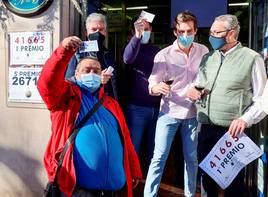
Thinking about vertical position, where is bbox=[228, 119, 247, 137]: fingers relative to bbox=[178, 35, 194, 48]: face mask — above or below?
below

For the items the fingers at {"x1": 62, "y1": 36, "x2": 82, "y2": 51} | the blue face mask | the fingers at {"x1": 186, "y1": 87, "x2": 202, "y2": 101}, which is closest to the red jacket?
the fingers at {"x1": 62, "y1": 36, "x2": 82, "y2": 51}

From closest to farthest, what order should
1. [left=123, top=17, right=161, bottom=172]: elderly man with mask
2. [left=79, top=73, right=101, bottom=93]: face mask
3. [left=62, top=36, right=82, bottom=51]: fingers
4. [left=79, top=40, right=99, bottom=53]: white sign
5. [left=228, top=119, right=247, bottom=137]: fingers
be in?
[left=62, top=36, right=82, bottom=51]: fingers
[left=79, top=73, right=101, bottom=93]: face mask
[left=79, top=40, right=99, bottom=53]: white sign
[left=228, top=119, right=247, bottom=137]: fingers
[left=123, top=17, right=161, bottom=172]: elderly man with mask

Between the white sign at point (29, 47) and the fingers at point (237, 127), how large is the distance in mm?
A: 1903

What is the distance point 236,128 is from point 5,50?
2.45m

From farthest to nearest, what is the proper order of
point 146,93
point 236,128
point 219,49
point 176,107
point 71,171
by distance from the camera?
1. point 146,93
2. point 176,107
3. point 219,49
4. point 236,128
5. point 71,171

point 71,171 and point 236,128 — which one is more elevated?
point 236,128

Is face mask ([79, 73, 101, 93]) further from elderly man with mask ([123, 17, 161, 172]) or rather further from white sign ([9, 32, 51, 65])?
white sign ([9, 32, 51, 65])

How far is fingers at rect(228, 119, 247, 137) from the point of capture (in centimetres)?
Result: 299

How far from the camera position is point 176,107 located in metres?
3.53

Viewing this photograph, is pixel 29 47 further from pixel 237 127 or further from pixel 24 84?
pixel 237 127

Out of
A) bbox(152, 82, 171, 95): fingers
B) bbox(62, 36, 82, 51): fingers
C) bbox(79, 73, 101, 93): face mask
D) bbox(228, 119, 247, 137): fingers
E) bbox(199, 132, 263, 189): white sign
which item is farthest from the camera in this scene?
bbox(152, 82, 171, 95): fingers

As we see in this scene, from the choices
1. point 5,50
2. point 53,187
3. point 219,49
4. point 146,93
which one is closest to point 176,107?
point 146,93

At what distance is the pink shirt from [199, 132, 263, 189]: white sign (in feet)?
1.56

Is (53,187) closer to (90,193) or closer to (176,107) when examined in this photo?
(90,193)
